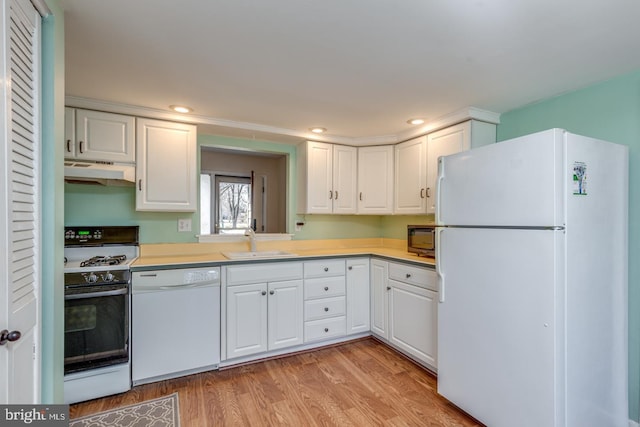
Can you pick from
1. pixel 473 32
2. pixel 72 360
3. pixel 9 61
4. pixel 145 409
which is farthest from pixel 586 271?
pixel 72 360

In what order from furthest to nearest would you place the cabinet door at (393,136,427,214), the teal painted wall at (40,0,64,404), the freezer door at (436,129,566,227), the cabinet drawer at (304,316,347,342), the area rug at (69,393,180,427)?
1. the cabinet door at (393,136,427,214)
2. the cabinet drawer at (304,316,347,342)
3. the area rug at (69,393,180,427)
4. the freezer door at (436,129,566,227)
5. the teal painted wall at (40,0,64,404)

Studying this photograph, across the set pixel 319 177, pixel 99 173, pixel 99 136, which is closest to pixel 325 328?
pixel 319 177

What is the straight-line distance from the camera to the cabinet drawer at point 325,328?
2.80 m

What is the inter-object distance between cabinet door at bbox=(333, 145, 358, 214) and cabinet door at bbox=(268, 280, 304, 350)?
1.03 meters

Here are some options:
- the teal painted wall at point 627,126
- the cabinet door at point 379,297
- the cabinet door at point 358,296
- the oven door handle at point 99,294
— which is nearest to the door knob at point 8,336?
the oven door handle at point 99,294

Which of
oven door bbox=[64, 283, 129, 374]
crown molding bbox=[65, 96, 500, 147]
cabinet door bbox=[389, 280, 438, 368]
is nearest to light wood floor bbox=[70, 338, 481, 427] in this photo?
cabinet door bbox=[389, 280, 438, 368]

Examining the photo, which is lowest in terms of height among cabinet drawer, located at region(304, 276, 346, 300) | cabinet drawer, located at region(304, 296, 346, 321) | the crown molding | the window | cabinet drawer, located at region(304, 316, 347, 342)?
cabinet drawer, located at region(304, 316, 347, 342)

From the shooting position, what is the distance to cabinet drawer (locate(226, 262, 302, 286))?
2.49 meters

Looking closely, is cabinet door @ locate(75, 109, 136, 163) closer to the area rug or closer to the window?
the window

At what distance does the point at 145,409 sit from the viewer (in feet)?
6.42

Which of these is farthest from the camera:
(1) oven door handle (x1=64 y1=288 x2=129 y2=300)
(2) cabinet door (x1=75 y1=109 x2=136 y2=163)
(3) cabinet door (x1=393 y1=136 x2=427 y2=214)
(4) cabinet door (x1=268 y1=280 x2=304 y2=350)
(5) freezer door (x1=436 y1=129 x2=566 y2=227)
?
(3) cabinet door (x1=393 y1=136 x2=427 y2=214)

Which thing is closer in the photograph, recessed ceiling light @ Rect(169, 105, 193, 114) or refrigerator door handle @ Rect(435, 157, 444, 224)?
refrigerator door handle @ Rect(435, 157, 444, 224)

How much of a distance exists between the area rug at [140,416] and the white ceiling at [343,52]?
2.16 m

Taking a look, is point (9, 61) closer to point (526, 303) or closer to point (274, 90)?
point (274, 90)
